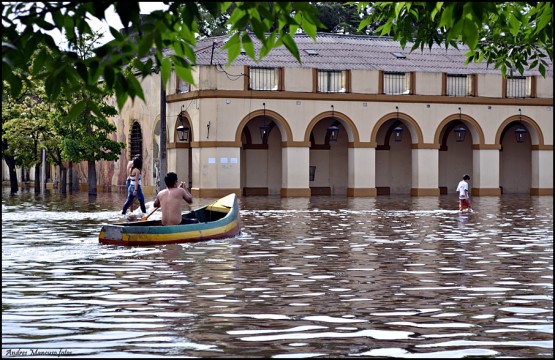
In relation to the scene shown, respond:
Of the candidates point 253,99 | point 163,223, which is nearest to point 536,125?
point 253,99

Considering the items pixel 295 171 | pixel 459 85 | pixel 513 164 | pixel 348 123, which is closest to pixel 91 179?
pixel 295 171

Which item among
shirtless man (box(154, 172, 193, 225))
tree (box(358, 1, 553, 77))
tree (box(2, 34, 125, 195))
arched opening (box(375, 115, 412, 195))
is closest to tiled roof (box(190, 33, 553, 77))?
arched opening (box(375, 115, 412, 195))

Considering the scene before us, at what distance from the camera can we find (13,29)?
6.77 metres

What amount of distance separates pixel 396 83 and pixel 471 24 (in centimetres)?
4502

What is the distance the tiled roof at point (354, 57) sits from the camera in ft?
166

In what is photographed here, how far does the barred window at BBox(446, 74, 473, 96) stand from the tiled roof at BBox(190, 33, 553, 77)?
1.47 feet

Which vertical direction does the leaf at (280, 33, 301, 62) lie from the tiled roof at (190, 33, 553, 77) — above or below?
below

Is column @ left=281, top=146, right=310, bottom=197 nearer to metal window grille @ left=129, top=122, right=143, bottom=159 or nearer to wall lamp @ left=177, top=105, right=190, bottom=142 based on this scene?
wall lamp @ left=177, top=105, right=190, bottom=142

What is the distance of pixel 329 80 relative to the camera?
166ft

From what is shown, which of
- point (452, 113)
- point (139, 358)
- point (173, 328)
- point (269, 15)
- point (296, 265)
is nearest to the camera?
point (269, 15)

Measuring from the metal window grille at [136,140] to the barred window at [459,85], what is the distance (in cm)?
1675

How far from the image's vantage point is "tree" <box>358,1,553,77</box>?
23.4ft

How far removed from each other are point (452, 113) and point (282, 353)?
1793 inches

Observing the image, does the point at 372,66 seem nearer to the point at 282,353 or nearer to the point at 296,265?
the point at 296,265
